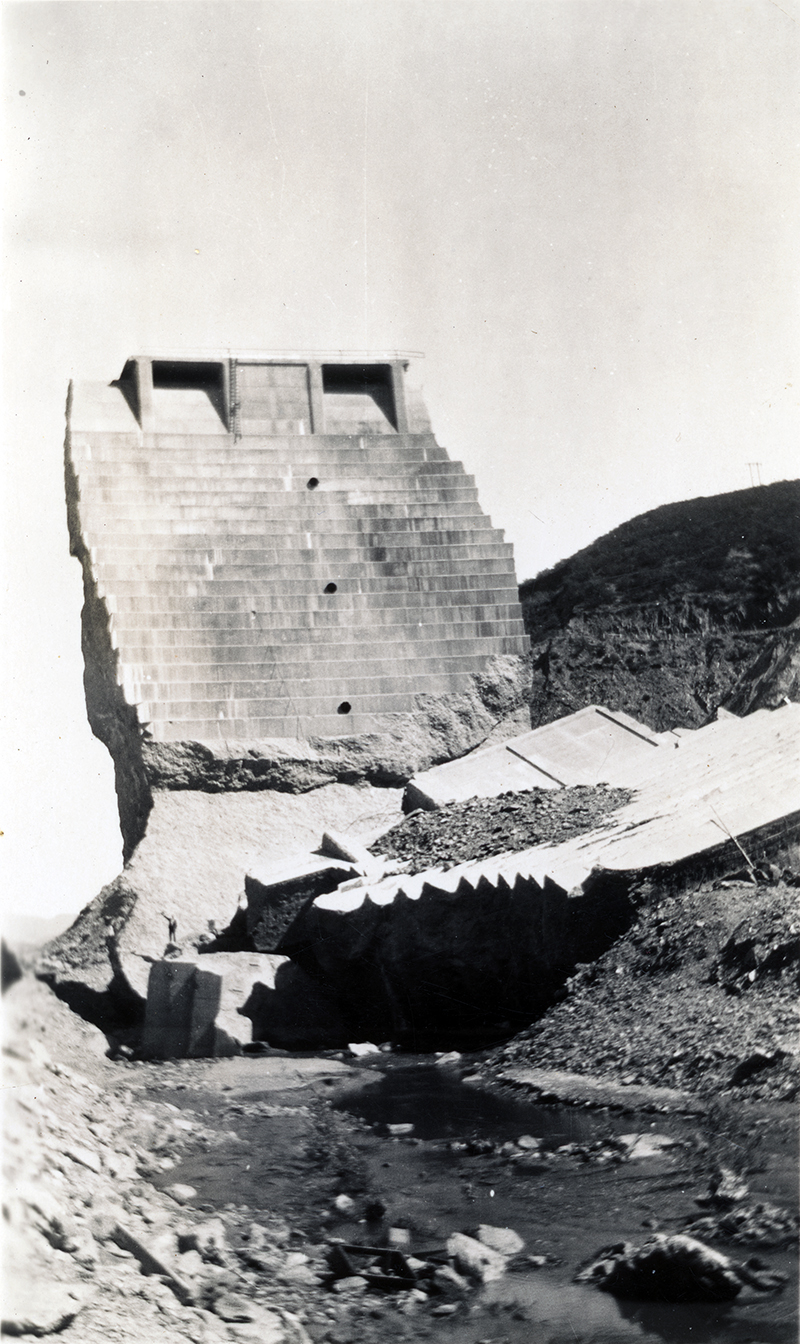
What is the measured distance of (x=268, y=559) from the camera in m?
8.71

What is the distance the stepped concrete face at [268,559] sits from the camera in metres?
8.45

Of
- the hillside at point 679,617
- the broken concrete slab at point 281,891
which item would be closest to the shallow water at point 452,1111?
the broken concrete slab at point 281,891

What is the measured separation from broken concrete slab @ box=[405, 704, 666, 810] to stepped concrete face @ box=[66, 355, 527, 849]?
0.97 feet

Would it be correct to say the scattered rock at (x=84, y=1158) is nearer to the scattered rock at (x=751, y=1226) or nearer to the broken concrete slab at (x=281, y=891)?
the broken concrete slab at (x=281, y=891)

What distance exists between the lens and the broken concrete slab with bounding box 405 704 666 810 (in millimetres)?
8797

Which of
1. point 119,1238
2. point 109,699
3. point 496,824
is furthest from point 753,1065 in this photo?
point 109,699

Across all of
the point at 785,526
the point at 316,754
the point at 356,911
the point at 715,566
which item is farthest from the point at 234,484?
the point at 715,566

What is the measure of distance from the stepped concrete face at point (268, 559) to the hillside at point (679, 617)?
9.03 feet

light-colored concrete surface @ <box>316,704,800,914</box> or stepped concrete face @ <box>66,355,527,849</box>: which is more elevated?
stepped concrete face @ <box>66,355,527,849</box>

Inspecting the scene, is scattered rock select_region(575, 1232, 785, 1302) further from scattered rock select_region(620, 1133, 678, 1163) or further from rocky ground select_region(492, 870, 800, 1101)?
rocky ground select_region(492, 870, 800, 1101)

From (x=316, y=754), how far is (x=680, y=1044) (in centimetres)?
345

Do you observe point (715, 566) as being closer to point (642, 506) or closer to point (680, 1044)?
point (642, 506)

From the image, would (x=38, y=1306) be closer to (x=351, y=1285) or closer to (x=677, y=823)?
(x=351, y=1285)

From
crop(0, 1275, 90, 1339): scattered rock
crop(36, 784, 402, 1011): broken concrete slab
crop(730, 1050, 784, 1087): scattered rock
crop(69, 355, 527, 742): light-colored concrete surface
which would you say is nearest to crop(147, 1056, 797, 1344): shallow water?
crop(730, 1050, 784, 1087): scattered rock
